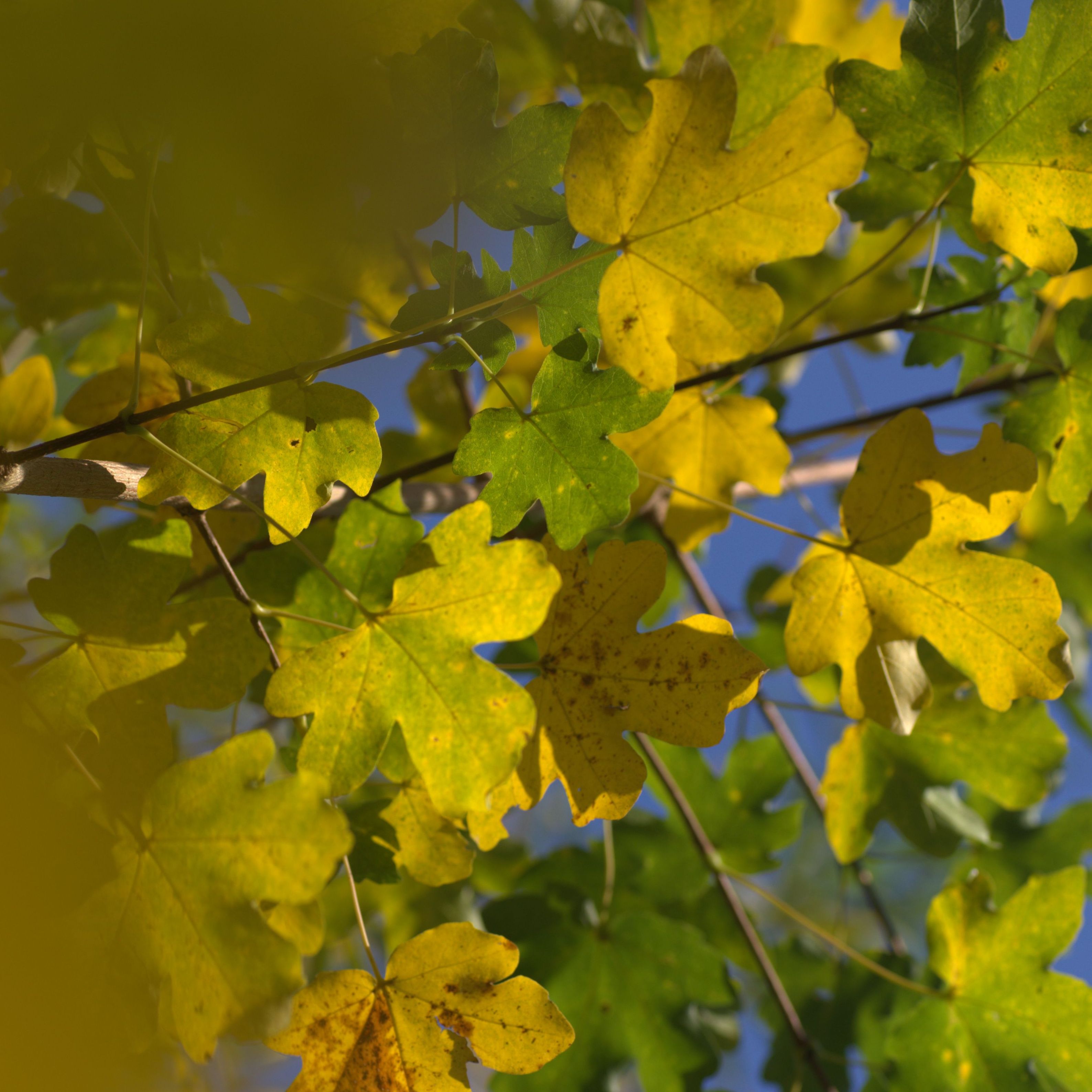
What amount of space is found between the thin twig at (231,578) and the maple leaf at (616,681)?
261mm

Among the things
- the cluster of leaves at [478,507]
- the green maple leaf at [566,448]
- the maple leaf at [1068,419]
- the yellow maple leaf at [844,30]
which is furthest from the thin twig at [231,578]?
the yellow maple leaf at [844,30]

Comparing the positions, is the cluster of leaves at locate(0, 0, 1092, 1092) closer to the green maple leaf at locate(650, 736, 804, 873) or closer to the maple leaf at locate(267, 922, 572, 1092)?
the maple leaf at locate(267, 922, 572, 1092)

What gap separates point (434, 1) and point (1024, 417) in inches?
31.7

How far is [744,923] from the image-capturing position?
1.19 m

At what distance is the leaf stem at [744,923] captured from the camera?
115cm

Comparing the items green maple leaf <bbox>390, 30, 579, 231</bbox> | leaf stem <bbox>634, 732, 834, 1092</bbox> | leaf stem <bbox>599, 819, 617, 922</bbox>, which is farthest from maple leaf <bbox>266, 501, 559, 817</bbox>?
leaf stem <bbox>599, 819, 617, 922</bbox>

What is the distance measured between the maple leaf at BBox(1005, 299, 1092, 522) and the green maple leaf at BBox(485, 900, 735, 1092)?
0.80 metres

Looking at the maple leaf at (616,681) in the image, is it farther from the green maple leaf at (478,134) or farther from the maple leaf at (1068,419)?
the maple leaf at (1068,419)

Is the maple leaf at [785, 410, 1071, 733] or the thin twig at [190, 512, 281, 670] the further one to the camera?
the maple leaf at [785, 410, 1071, 733]

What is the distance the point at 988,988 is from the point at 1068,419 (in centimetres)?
80

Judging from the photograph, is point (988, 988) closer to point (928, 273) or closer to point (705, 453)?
point (705, 453)

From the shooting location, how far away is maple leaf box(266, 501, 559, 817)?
2.13 feet

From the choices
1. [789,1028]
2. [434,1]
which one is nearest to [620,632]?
[434,1]

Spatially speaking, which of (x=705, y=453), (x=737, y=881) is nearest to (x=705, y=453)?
(x=705, y=453)
